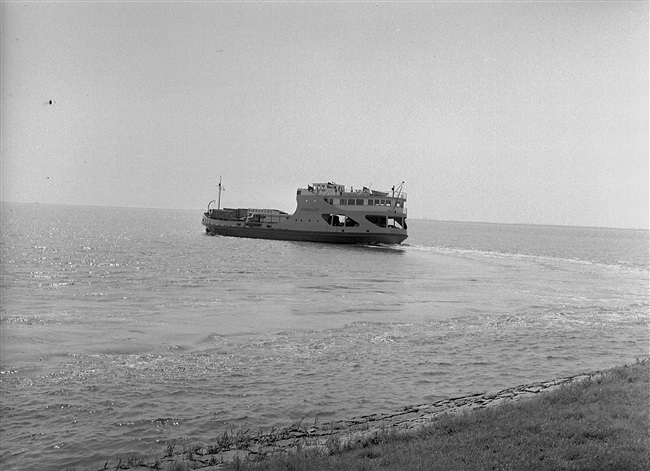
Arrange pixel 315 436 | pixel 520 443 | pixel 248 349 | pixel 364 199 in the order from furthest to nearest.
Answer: pixel 364 199, pixel 248 349, pixel 315 436, pixel 520 443

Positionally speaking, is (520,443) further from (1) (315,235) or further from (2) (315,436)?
(1) (315,235)

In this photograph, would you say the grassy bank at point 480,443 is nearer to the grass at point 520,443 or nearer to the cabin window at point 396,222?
the grass at point 520,443

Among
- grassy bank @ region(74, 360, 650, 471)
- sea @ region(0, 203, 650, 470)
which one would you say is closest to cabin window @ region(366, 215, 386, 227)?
sea @ region(0, 203, 650, 470)

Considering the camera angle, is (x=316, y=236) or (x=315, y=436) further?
(x=316, y=236)

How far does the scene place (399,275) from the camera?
44375 mm

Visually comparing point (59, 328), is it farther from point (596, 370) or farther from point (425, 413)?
point (596, 370)

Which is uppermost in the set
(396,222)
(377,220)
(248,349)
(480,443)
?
(377,220)

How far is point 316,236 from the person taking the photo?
259 feet

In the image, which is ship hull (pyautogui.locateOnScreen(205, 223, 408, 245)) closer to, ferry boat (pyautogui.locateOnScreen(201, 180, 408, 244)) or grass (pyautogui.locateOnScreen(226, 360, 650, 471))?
ferry boat (pyautogui.locateOnScreen(201, 180, 408, 244))

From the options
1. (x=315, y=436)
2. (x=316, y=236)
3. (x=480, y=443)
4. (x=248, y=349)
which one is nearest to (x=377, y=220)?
(x=316, y=236)

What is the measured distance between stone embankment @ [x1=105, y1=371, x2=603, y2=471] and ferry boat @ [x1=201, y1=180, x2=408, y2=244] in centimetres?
6242

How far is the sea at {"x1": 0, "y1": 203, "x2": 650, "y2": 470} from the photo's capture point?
37.4 feet

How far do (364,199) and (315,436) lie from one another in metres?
66.2

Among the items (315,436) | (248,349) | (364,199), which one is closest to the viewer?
(315,436)
